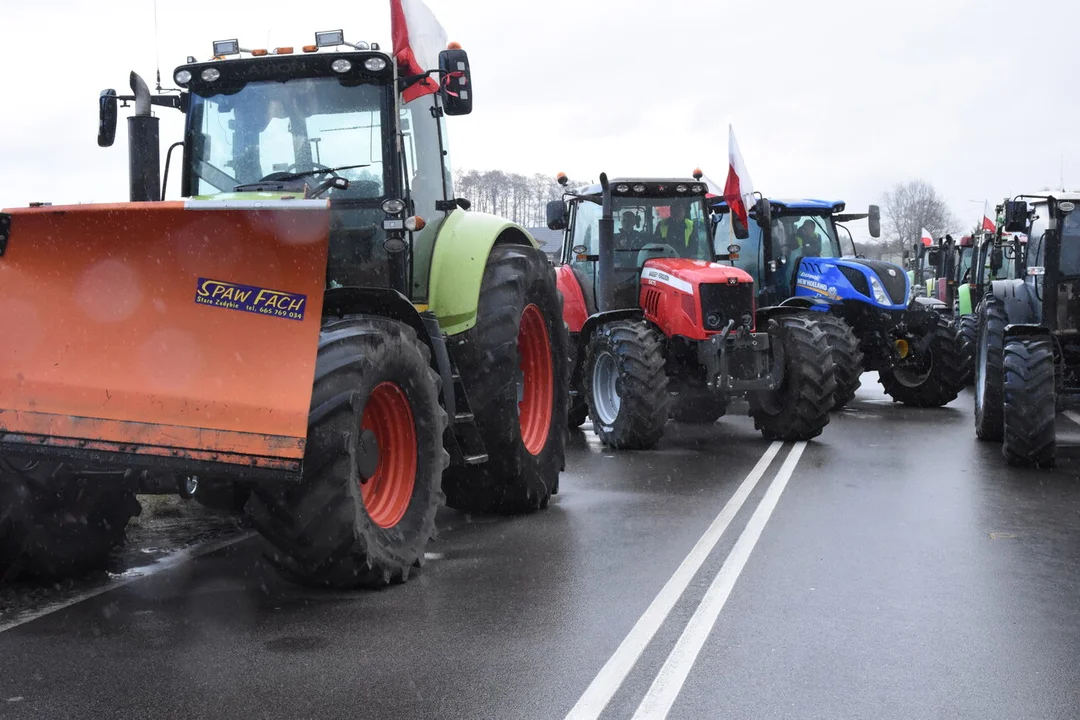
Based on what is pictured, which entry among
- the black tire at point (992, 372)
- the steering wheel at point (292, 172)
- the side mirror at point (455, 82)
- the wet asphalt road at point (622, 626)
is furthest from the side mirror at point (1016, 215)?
the steering wheel at point (292, 172)

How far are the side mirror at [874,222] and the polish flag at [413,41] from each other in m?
11.1

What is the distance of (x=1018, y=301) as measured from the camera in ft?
40.3

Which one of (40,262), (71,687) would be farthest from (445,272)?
(71,687)

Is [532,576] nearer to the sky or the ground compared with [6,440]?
nearer to the ground

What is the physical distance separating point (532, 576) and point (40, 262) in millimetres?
2987

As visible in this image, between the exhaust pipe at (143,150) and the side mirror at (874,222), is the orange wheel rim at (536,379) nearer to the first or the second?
the exhaust pipe at (143,150)

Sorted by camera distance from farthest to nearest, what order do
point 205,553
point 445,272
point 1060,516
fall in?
point 1060,516, point 445,272, point 205,553

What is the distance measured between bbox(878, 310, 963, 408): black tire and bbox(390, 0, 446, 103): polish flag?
447 inches

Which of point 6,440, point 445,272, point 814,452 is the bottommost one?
point 814,452

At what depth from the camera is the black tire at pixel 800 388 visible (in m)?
13.0

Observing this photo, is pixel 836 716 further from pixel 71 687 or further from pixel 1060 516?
pixel 1060 516

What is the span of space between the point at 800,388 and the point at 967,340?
20.1 ft

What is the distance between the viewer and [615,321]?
13562 millimetres

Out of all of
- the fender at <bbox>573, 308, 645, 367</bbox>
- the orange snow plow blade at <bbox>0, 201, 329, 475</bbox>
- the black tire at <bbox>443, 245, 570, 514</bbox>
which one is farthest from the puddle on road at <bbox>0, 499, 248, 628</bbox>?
the fender at <bbox>573, 308, 645, 367</bbox>
